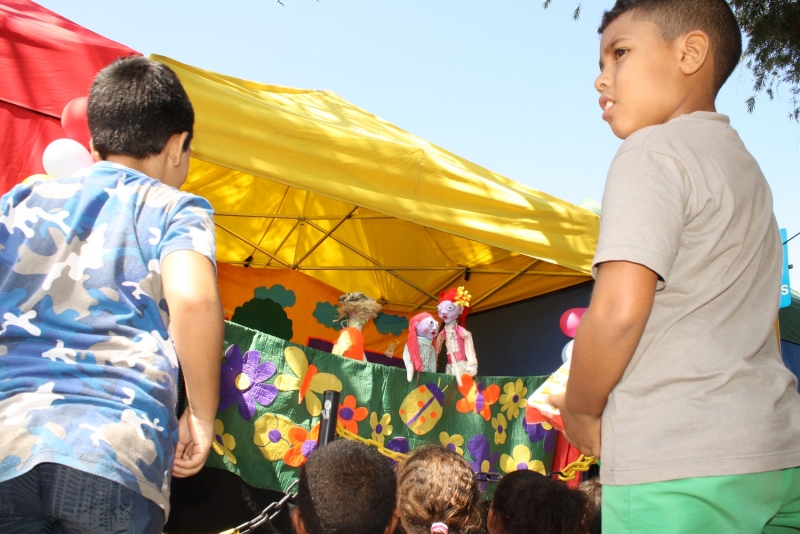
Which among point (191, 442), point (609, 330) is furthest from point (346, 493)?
point (609, 330)

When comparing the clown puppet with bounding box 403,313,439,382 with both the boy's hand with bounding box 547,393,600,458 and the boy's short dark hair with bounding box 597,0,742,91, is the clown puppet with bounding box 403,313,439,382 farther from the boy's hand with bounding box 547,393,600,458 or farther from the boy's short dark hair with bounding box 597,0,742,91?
the boy's short dark hair with bounding box 597,0,742,91

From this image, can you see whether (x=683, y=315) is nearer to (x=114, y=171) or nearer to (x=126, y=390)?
(x=126, y=390)

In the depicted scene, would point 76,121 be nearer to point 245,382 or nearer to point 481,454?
point 245,382

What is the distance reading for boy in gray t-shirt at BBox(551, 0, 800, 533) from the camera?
3.61 feet

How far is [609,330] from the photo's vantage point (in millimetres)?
1136

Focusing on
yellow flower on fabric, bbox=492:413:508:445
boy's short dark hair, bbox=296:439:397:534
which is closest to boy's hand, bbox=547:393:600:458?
boy's short dark hair, bbox=296:439:397:534

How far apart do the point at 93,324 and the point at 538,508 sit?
1.65 m

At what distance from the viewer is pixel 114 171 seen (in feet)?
4.67

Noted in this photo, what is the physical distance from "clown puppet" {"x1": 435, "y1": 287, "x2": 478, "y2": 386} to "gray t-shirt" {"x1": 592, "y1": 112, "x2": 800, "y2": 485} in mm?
3290

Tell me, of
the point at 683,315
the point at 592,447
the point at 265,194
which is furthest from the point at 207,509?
the point at 265,194

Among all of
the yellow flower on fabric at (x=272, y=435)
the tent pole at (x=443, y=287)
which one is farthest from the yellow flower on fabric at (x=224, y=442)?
the tent pole at (x=443, y=287)

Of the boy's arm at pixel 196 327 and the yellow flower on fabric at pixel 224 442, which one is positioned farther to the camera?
the yellow flower on fabric at pixel 224 442

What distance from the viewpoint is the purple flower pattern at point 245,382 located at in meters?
3.05

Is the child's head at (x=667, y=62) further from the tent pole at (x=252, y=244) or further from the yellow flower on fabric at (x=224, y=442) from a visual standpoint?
the tent pole at (x=252, y=244)
